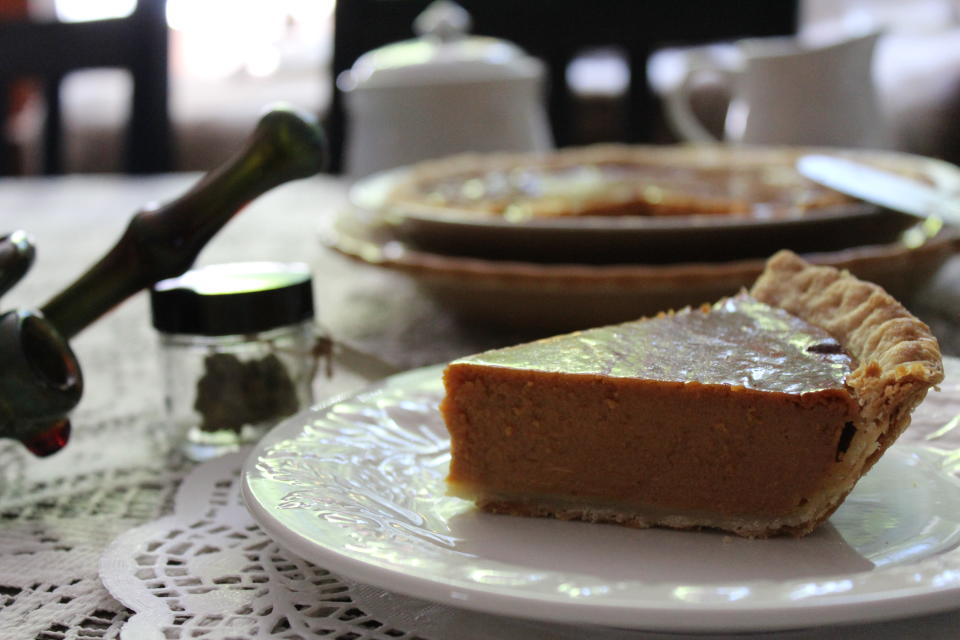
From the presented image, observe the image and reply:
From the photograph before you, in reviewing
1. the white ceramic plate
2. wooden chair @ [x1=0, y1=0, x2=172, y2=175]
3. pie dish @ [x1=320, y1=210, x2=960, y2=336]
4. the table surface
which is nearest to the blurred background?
wooden chair @ [x1=0, y1=0, x2=172, y2=175]

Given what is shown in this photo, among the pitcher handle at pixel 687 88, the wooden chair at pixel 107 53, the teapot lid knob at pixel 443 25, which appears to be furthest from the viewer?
the wooden chair at pixel 107 53

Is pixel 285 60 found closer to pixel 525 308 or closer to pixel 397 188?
pixel 397 188

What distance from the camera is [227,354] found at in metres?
0.91

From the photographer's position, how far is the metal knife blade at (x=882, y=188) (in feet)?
3.74

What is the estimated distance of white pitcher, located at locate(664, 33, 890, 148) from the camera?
5.38ft

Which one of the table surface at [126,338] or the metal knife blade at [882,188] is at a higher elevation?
the metal knife blade at [882,188]

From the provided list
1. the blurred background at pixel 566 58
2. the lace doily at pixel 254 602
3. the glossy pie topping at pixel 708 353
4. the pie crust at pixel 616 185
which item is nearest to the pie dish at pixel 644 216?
the pie crust at pixel 616 185

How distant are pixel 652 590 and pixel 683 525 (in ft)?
0.71

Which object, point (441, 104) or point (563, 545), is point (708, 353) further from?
point (441, 104)

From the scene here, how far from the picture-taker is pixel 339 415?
2.74 ft

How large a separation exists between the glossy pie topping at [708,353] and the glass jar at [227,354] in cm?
21

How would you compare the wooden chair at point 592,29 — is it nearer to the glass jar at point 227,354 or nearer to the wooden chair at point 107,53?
the wooden chair at point 107,53

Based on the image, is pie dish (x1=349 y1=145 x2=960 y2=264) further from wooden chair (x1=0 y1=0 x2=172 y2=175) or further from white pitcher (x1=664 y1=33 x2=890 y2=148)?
wooden chair (x1=0 y1=0 x2=172 y2=175)

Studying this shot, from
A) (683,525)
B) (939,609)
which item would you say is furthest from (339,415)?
(939,609)
